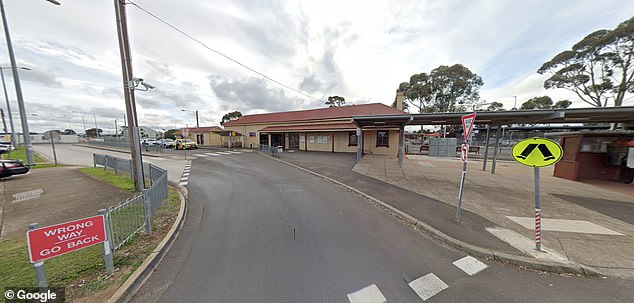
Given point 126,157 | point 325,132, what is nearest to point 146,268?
point 325,132

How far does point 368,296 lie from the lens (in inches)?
Answer: 103

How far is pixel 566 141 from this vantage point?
33.6 ft

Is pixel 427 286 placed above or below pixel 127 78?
below

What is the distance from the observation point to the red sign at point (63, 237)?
2.15m

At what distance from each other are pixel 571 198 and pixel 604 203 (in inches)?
26.2

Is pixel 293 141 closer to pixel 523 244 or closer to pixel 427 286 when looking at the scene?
pixel 523 244

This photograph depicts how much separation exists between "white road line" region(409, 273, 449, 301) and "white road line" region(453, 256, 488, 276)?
25.1 inches

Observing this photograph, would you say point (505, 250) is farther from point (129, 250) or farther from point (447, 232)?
point (129, 250)

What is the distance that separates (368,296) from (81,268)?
447cm

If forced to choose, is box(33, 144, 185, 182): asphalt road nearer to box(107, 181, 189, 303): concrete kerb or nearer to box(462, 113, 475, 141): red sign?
box(107, 181, 189, 303): concrete kerb

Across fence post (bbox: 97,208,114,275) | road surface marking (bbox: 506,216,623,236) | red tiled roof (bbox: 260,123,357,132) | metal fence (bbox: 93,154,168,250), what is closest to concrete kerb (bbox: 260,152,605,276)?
road surface marking (bbox: 506,216,623,236)

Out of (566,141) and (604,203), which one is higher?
(566,141)

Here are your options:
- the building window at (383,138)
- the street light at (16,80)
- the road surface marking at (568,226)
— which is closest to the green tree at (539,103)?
the building window at (383,138)

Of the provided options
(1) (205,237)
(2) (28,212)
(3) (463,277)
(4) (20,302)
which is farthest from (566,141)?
(2) (28,212)
